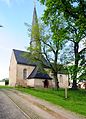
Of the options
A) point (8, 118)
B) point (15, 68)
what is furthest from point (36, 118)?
point (15, 68)

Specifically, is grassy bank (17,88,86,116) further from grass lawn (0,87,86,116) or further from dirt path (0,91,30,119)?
dirt path (0,91,30,119)

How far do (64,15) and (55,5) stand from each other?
5.60 feet

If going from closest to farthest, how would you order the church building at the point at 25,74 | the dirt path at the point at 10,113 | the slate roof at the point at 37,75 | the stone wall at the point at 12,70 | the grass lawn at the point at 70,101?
1. the dirt path at the point at 10,113
2. the grass lawn at the point at 70,101
3. the slate roof at the point at 37,75
4. the church building at the point at 25,74
5. the stone wall at the point at 12,70

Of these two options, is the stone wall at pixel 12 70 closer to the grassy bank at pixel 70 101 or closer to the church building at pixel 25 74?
the church building at pixel 25 74

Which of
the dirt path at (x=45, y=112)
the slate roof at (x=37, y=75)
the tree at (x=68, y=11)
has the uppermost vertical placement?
the tree at (x=68, y=11)

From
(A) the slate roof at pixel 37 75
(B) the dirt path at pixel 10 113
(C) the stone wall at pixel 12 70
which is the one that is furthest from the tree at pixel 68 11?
(C) the stone wall at pixel 12 70

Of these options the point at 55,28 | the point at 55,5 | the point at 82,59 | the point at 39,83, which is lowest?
the point at 39,83

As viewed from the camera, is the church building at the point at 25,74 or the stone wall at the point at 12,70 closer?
the church building at the point at 25,74

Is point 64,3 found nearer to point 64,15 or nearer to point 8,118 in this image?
point 64,15

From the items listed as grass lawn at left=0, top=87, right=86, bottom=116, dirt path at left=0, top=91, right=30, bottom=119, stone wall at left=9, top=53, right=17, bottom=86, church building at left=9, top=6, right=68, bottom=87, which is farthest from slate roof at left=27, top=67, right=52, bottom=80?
dirt path at left=0, top=91, right=30, bottom=119

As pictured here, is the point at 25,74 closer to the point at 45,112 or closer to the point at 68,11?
the point at 68,11

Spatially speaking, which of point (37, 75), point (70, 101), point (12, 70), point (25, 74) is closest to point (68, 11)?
point (70, 101)

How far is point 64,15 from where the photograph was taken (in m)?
30.9

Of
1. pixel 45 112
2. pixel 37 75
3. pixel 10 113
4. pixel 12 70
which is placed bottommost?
pixel 45 112
